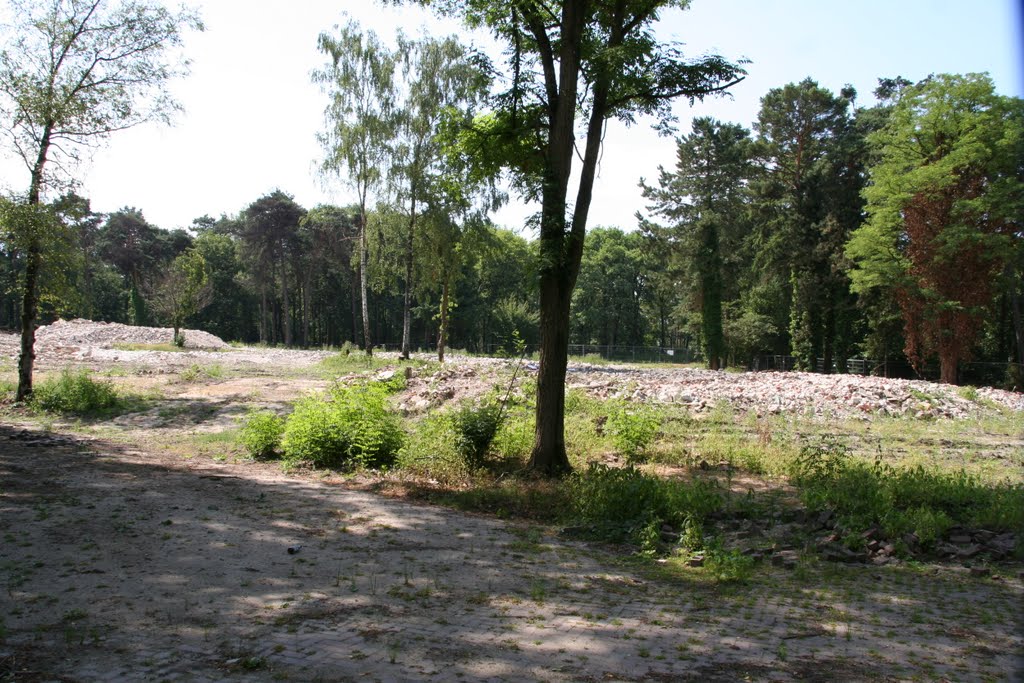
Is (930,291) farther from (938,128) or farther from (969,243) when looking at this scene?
(938,128)

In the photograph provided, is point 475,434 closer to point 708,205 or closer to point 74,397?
point 74,397

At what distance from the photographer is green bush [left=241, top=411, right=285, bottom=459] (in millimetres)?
12602

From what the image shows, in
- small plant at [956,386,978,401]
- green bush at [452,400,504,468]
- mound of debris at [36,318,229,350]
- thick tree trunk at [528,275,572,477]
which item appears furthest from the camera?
mound of debris at [36,318,229,350]

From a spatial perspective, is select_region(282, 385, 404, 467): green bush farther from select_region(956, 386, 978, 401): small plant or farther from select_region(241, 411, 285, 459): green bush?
select_region(956, 386, 978, 401): small plant

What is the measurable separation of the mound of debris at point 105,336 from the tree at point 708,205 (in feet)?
109

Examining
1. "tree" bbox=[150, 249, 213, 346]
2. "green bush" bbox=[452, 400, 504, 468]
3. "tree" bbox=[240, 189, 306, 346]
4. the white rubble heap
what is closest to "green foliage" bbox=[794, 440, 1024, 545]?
"green bush" bbox=[452, 400, 504, 468]

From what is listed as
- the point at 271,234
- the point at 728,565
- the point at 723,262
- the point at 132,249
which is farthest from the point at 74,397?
the point at 132,249

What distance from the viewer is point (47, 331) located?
1797 inches

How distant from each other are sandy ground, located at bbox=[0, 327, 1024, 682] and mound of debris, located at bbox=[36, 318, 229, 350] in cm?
3873

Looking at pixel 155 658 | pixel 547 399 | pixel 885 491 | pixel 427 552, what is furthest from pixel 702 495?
pixel 155 658

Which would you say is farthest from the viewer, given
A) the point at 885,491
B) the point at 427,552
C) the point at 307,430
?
the point at 307,430

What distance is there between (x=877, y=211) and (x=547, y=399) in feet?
98.8

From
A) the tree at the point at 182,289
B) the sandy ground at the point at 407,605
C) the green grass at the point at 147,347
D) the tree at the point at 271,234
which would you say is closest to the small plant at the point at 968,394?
the sandy ground at the point at 407,605

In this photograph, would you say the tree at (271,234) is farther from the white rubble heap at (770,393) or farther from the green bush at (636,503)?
the green bush at (636,503)
